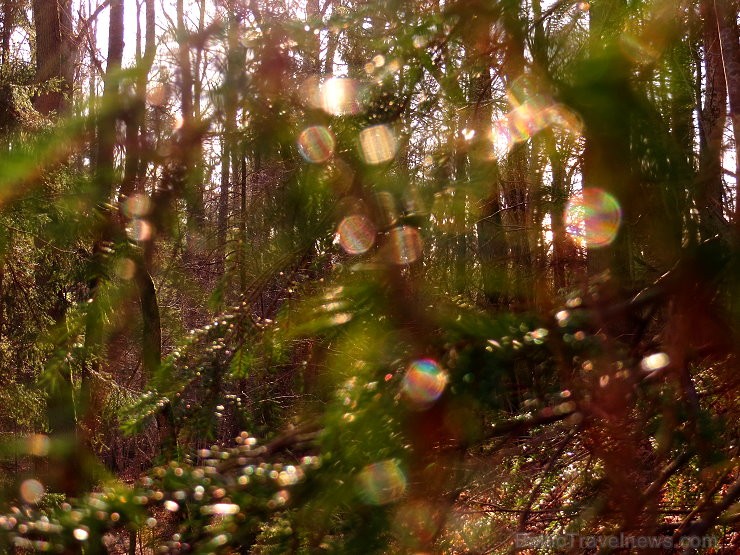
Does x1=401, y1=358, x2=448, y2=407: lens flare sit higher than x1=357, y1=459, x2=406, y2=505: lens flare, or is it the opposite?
x1=401, y1=358, x2=448, y2=407: lens flare

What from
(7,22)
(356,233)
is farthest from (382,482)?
(7,22)

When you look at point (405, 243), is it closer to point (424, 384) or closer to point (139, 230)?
point (424, 384)

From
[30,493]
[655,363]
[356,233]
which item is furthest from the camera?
[30,493]

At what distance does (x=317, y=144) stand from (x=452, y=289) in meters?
0.50

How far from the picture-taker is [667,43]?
134 cm

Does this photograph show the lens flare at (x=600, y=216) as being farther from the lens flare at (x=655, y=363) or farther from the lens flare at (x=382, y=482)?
the lens flare at (x=382, y=482)

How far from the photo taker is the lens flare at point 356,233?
1.47m

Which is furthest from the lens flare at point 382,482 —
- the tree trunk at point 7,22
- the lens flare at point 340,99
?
the tree trunk at point 7,22

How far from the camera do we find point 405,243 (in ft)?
4.34

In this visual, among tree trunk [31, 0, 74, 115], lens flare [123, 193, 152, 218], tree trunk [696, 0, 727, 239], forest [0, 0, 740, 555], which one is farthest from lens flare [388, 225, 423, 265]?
tree trunk [31, 0, 74, 115]

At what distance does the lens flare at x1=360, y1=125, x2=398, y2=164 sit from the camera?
151cm

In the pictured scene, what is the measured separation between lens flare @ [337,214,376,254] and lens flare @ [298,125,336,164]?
171 mm

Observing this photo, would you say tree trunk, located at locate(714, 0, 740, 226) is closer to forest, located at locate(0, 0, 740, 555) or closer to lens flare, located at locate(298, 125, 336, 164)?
forest, located at locate(0, 0, 740, 555)

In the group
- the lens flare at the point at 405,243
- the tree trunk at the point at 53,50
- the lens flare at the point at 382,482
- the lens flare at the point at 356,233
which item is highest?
the tree trunk at the point at 53,50
